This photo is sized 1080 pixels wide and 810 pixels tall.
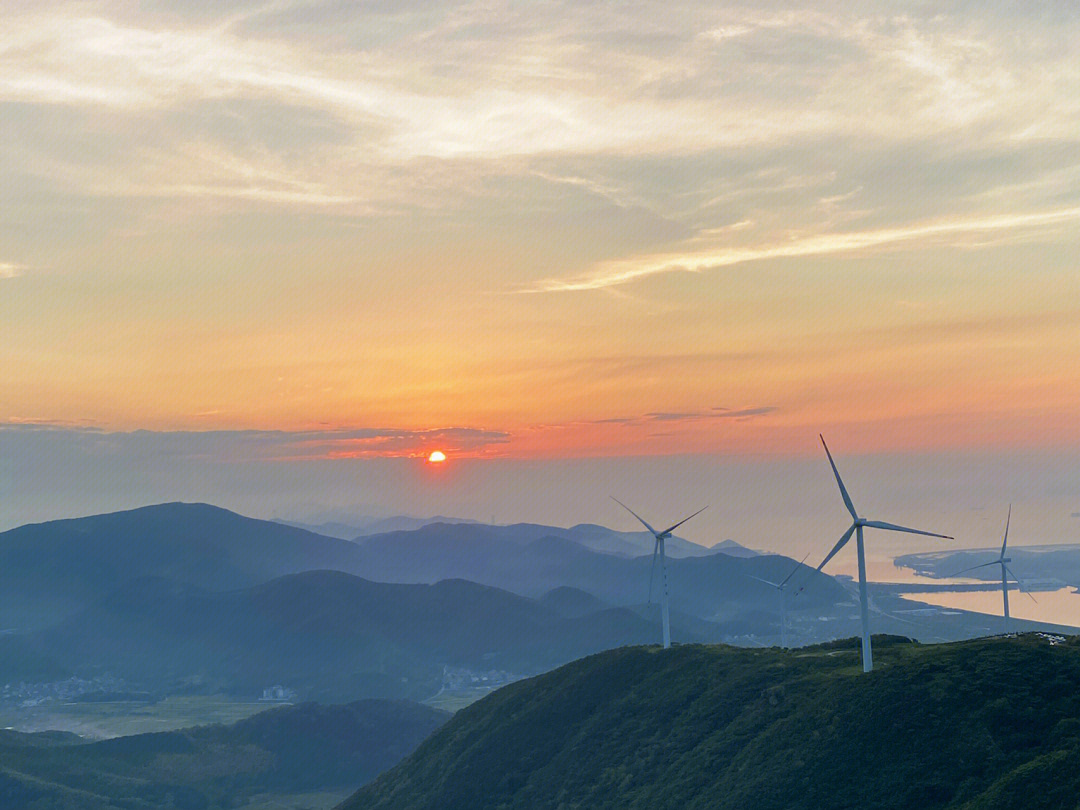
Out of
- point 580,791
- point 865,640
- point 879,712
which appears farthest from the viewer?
point 580,791

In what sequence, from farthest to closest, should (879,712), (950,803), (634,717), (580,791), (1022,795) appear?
(634,717) → (580,791) → (879,712) → (950,803) → (1022,795)

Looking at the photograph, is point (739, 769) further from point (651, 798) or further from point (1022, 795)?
point (1022, 795)

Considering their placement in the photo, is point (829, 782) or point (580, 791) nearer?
point (829, 782)

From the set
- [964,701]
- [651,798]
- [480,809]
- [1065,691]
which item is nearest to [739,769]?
[651,798]

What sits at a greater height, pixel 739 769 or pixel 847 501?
pixel 847 501

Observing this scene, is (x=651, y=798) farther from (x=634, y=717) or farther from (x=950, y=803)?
(x=950, y=803)

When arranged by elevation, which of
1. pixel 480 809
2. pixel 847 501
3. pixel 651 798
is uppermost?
pixel 847 501

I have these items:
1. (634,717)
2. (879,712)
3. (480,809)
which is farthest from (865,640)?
(480,809)
